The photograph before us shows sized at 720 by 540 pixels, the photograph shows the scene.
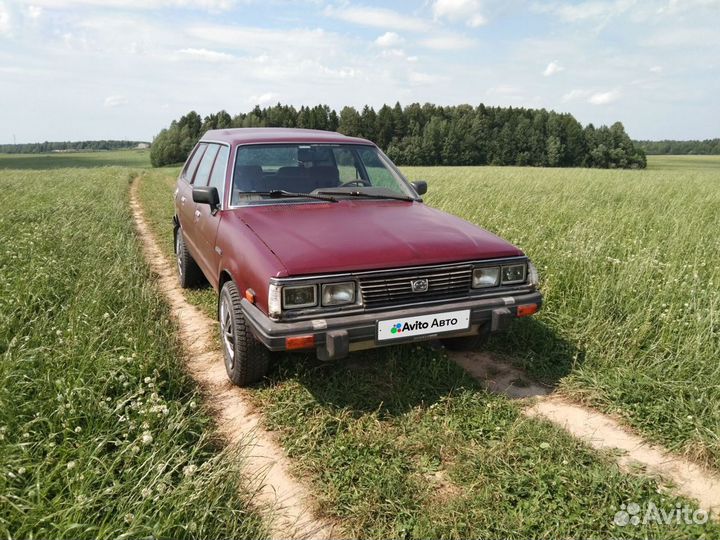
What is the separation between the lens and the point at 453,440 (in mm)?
2773

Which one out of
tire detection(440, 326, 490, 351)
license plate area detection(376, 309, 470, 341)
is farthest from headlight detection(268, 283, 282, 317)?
tire detection(440, 326, 490, 351)

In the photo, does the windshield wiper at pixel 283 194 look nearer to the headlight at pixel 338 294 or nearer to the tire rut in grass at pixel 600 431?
the headlight at pixel 338 294

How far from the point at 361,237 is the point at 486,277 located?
34.3 inches

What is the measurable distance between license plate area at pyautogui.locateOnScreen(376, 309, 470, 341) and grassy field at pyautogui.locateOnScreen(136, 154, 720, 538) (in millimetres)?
507

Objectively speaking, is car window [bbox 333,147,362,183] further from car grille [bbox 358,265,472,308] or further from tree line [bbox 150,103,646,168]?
tree line [bbox 150,103,646,168]

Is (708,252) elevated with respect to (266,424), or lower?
elevated

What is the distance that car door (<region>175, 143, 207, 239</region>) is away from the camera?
4996 millimetres

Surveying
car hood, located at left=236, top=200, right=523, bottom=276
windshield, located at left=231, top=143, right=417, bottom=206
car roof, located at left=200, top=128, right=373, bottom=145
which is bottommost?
car hood, located at left=236, top=200, right=523, bottom=276

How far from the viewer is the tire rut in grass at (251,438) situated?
222cm

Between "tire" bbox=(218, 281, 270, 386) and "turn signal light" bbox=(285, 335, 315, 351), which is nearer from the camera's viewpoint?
"turn signal light" bbox=(285, 335, 315, 351)

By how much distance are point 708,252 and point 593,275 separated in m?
1.57

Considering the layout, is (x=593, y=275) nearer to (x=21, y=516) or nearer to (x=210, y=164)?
(x=210, y=164)

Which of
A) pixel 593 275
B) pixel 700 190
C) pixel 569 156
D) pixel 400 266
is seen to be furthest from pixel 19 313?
pixel 569 156

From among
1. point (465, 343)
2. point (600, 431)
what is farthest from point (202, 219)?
point (600, 431)
